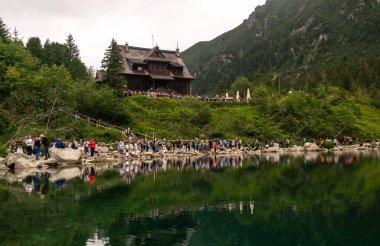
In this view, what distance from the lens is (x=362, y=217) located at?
14.2 meters

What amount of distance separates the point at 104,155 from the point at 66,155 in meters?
5.83

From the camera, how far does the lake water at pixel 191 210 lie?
474 inches

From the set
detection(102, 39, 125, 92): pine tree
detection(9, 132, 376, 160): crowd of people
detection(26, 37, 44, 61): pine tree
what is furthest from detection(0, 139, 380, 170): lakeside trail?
detection(26, 37, 44, 61): pine tree

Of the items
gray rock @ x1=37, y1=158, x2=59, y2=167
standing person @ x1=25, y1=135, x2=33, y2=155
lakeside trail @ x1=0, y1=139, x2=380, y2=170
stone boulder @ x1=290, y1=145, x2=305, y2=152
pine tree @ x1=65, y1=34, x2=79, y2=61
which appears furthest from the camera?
pine tree @ x1=65, y1=34, x2=79, y2=61

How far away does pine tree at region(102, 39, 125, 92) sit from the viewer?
194 feet

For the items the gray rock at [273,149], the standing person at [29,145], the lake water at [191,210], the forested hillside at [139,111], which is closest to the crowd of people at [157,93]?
the forested hillside at [139,111]

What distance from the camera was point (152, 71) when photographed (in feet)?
251

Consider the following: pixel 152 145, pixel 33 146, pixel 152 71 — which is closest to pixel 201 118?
pixel 152 145

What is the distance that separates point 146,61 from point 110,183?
54.9m

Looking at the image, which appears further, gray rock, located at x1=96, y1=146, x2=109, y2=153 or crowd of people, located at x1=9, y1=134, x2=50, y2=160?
gray rock, located at x1=96, y1=146, x2=109, y2=153

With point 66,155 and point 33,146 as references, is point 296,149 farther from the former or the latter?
point 33,146

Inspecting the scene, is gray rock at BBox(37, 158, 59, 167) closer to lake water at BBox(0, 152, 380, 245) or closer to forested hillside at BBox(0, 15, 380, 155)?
forested hillside at BBox(0, 15, 380, 155)

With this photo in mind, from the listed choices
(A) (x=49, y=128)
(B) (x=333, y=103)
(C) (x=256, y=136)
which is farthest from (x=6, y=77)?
(B) (x=333, y=103)

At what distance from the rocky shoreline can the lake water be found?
7.11 metres
